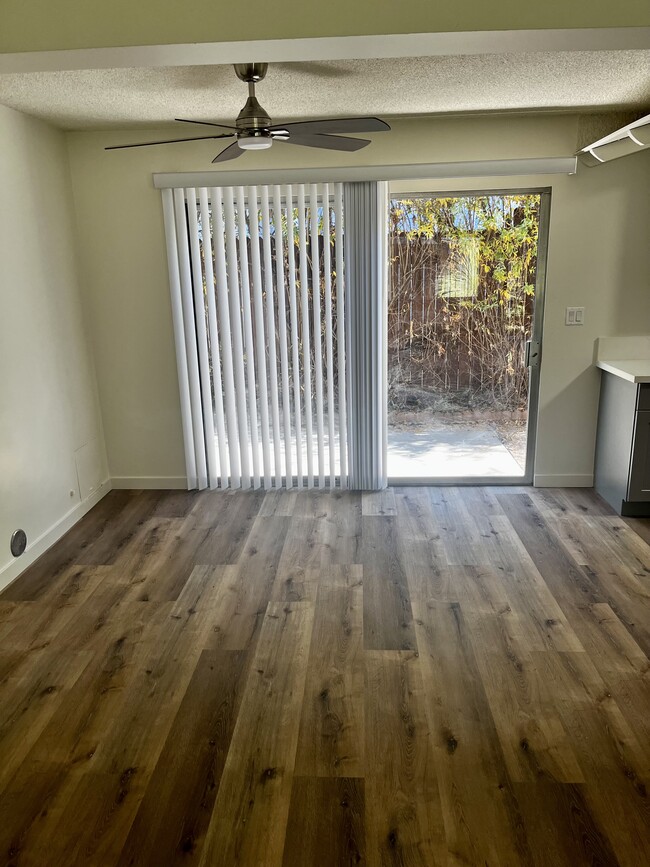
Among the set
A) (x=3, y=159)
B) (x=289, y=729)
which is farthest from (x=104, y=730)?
(x=3, y=159)

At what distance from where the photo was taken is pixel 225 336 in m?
4.28

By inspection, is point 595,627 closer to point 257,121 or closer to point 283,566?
point 283,566

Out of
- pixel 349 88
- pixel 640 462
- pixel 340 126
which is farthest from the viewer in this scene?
pixel 640 462

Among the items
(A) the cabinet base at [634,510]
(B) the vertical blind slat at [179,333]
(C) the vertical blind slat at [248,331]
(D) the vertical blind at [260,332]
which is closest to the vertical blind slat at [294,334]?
(D) the vertical blind at [260,332]

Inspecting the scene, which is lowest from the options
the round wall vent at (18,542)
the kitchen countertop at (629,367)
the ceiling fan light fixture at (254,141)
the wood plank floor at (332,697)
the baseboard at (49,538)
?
the wood plank floor at (332,697)

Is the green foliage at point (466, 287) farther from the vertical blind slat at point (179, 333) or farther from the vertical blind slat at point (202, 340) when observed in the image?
the vertical blind slat at point (179, 333)

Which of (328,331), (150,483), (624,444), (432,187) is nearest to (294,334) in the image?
(328,331)

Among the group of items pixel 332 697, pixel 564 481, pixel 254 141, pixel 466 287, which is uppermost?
pixel 254 141

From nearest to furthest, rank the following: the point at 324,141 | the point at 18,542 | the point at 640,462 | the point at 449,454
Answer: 1. the point at 324,141
2. the point at 18,542
3. the point at 640,462
4. the point at 449,454

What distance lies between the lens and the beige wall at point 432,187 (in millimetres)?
3932

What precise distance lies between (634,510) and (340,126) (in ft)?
9.54

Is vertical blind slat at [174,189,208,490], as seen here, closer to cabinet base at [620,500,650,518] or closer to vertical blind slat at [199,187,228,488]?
vertical blind slat at [199,187,228,488]

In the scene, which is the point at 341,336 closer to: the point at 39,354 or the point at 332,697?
the point at 39,354

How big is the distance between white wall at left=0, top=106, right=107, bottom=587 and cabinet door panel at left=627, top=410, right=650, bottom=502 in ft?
11.6
